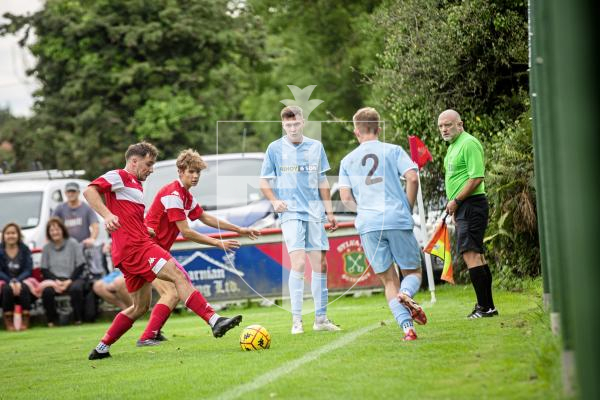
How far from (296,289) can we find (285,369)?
299 cm

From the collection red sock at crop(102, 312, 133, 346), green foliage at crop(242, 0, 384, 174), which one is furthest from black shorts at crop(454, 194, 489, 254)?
green foliage at crop(242, 0, 384, 174)

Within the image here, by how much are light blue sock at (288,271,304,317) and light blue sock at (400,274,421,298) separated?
1947 millimetres

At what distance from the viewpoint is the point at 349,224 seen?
17.9 m

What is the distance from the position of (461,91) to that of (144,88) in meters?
24.3

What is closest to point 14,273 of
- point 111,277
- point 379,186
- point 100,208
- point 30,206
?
point 111,277

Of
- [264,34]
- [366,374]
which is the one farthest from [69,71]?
[366,374]

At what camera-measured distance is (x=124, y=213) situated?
10.8 metres

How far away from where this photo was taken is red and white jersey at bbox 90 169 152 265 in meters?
10.7

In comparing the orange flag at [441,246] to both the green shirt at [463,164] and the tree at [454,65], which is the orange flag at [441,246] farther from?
the tree at [454,65]

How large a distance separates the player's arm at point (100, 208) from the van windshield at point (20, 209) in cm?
1094

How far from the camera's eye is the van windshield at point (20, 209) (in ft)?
68.8

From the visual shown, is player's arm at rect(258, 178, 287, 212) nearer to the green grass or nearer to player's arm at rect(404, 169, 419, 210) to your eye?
the green grass

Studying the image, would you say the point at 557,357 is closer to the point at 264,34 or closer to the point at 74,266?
the point at 74,266

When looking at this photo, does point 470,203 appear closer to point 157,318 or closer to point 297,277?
point 297,277
